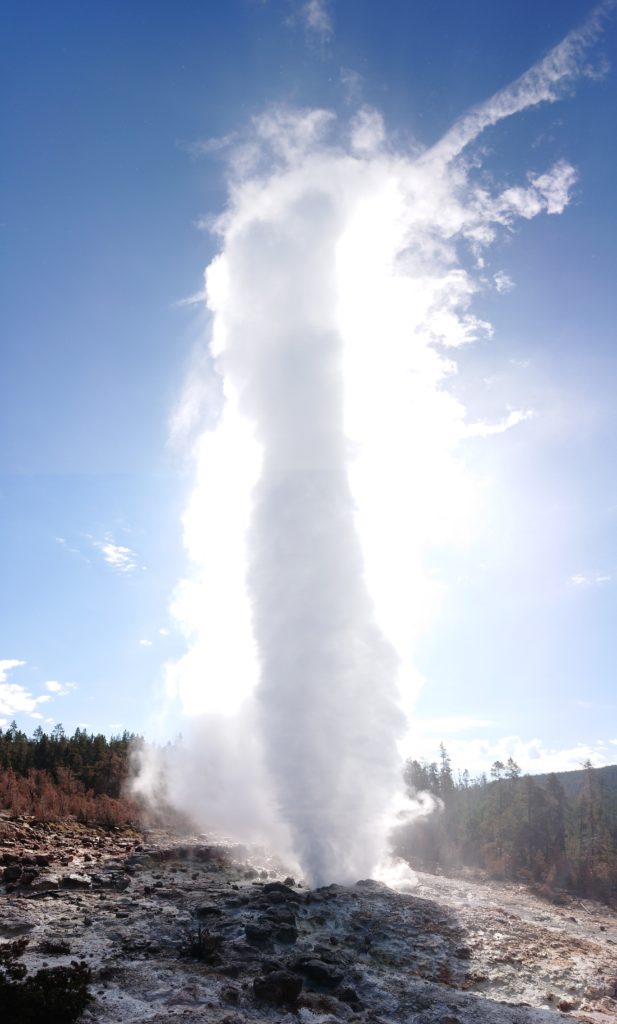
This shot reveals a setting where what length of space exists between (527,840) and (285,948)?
169 ft

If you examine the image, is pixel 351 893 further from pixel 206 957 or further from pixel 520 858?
pixel 520 858

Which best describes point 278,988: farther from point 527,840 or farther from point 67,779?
point 527,840

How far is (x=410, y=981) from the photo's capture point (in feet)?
49.8

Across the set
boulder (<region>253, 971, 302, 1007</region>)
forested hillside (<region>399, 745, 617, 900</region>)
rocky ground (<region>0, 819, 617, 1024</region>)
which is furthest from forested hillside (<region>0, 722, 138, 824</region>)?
boulder (<region>253, 971, 302, 1007</region>)

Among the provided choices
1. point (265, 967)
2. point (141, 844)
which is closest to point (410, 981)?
point (265, 967)

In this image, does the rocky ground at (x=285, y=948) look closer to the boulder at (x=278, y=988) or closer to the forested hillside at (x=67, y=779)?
the boulder at (x=278, y=988)

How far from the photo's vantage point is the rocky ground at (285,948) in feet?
42.8

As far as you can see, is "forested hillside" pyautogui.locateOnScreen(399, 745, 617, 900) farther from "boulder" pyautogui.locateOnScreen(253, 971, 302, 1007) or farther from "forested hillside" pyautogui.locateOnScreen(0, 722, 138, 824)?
"boulder" pyautogui.locateOnScreen(253, 971, 302, 1007)

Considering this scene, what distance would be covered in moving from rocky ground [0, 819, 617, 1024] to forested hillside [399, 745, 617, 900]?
21396 millimetres

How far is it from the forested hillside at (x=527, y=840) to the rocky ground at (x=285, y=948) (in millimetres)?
21396

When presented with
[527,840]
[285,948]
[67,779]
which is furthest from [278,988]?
[527,840]

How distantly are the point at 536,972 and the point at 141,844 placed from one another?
23042 mm

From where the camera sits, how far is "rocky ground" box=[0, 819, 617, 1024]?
13031mm

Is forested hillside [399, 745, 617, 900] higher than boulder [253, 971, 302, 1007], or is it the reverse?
boulder [253, 971, 302, 1007]
